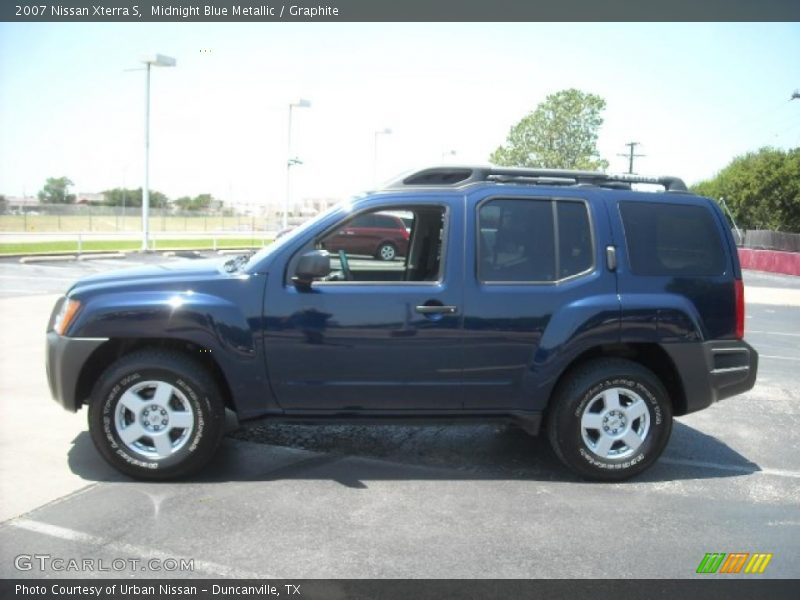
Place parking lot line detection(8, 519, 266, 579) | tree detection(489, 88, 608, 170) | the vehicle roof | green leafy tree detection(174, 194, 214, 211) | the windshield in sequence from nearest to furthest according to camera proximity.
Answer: parking lot line detection(8, 519, 266, 579)
the windshield
the vehicle roof
tree detection(489, 88, 608, 170)
green leafy tree detection(174, 194, 214, 211)

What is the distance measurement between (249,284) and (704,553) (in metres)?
2.96

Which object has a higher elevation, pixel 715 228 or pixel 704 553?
pixel 715 228

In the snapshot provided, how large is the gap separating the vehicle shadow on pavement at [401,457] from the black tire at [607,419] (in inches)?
7.1

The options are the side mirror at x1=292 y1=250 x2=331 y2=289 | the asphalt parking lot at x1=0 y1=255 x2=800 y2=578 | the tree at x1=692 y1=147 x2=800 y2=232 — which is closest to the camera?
the asphalt parking lot at x1=0 y1=255 x2=800 y2=578

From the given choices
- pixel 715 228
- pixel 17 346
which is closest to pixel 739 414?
pixel 715 228

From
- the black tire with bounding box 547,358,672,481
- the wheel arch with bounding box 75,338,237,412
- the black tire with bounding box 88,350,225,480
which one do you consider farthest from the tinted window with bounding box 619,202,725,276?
the black tire with bounding box 88,350,225,480

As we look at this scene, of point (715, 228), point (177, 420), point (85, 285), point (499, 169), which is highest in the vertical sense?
point (499, 169)

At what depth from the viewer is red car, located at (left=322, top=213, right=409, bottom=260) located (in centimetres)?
598

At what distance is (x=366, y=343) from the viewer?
448cm

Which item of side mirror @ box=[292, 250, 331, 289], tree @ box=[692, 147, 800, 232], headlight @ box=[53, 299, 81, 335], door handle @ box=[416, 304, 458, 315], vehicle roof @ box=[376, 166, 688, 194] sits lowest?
headlight @ box=[53, 299, 81, 335]

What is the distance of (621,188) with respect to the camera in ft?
16.3

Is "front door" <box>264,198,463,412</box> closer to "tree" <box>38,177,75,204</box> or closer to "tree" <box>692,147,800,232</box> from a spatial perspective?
"tree" <box>692,147,800,232</box>

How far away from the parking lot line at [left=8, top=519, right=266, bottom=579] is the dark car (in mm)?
692
